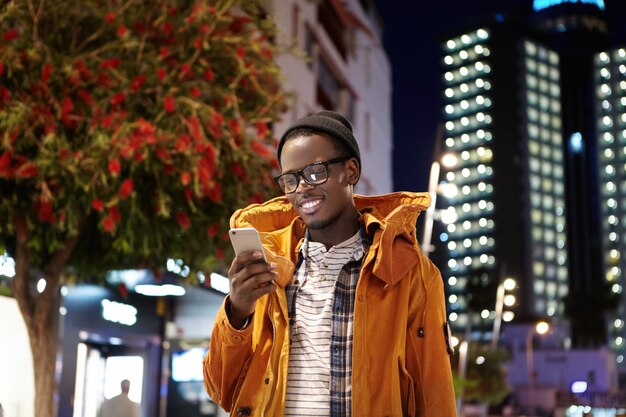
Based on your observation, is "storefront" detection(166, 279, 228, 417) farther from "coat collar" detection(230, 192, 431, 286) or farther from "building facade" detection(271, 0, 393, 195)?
"coat collar" detection(230, 192, 431, 286)

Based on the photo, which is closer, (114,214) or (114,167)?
(114,167)

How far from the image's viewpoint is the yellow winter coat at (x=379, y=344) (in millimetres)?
2906

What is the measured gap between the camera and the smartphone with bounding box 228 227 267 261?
2680 millimetres

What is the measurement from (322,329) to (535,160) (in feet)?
511

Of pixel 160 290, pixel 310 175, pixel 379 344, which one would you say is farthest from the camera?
pixel 160 290

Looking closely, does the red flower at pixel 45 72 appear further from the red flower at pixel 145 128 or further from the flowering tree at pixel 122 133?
the red flower at pixel 145 128

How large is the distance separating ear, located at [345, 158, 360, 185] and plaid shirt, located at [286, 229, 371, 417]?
21cm

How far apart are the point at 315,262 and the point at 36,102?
17.1ft

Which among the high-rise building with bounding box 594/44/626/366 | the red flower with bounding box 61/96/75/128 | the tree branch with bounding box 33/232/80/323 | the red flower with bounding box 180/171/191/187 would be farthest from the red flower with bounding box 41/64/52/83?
the high-rise building with bounding box 594/44/626/366

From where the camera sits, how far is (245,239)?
270 cm

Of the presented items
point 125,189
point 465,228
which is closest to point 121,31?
point 125,189

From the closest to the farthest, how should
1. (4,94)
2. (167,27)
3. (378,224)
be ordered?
1. (378,224)
2. (4,94)
3. (167,27)

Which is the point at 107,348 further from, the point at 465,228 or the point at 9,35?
the point at 465,228

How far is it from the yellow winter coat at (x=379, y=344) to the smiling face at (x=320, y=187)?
141 mm
